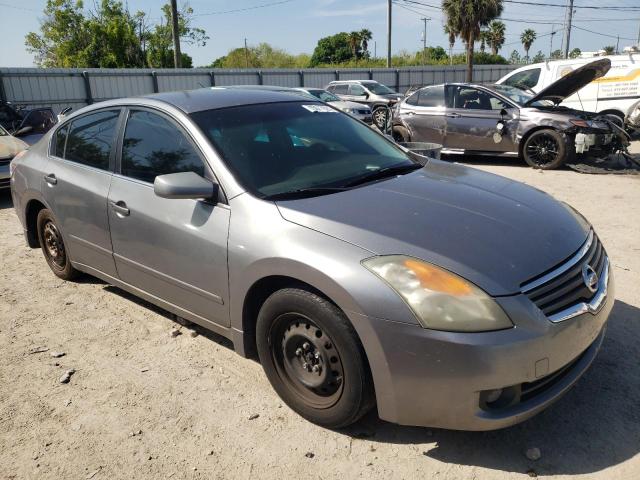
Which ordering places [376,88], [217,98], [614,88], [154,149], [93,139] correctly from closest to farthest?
[154,149]
[217,98]
[93,139]
[614,88]
[376,88]

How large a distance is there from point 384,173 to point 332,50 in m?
88.1

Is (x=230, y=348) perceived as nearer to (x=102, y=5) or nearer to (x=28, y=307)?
(x=28, y=307)

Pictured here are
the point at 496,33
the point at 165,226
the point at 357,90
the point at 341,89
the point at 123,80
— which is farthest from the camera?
the point at 496,33

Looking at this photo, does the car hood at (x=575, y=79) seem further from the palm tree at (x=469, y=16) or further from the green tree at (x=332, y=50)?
the green tree at (x=332, y=50)

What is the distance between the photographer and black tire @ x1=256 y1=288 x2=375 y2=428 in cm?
239

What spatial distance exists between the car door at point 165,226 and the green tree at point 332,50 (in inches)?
3298

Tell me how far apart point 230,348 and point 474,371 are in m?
1.87

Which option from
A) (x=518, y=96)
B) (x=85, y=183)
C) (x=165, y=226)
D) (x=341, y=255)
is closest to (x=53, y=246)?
(x=85, y=183)

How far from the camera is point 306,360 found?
8.75 feet

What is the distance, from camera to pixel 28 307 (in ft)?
14.3

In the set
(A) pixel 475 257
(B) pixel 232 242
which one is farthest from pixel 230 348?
(A) pixel 475 257

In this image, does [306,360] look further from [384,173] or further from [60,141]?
[60,141]

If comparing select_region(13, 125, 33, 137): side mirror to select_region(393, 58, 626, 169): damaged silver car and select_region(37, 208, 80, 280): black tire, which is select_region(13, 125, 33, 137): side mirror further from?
select_region(393, 58, 626, 169): damaged silver car

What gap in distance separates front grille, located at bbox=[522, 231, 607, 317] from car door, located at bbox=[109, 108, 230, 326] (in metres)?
1.55
